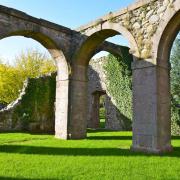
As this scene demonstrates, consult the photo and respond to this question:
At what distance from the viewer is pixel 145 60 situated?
300 inches

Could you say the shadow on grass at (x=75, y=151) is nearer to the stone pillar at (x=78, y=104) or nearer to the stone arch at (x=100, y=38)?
the stone pillar at (x=78, y=104)

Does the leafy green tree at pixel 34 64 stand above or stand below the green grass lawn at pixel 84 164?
above

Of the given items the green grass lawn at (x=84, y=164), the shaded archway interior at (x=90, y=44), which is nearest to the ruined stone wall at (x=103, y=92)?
the shaded archway interior at (x=90, y=44)

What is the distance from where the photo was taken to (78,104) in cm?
1041

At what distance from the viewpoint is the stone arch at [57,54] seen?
9.07 meters

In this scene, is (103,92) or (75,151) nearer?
(75,151)

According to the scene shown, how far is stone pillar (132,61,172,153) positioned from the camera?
23.7 feet

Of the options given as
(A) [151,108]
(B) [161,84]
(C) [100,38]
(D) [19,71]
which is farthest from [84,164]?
(D) [19,71]

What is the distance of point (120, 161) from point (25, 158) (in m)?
2.19

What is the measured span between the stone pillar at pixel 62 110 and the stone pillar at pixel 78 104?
18 cm

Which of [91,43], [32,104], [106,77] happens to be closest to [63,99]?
[91,43]

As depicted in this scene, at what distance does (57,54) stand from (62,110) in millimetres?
2252

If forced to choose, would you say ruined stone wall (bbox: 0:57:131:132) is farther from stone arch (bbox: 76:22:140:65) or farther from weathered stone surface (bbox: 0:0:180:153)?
stone arch (bbox: 76:22:140:65)

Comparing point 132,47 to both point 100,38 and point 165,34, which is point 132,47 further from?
point 100,38
